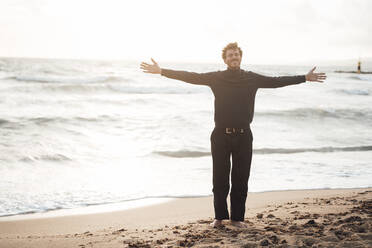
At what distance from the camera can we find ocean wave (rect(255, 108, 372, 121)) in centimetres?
1802

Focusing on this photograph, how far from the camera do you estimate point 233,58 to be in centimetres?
414

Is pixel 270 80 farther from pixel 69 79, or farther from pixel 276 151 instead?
pixel 69 79

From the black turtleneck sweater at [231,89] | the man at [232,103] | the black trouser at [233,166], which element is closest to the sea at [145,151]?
the black trouser at [233,166]

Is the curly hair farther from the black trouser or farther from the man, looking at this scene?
the black trouser

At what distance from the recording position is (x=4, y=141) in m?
10.9

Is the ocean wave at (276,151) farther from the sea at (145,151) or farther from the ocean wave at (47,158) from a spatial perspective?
the ocean wave at (47,158)

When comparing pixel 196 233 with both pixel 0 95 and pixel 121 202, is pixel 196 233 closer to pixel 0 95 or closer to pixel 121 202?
pixel 121 202

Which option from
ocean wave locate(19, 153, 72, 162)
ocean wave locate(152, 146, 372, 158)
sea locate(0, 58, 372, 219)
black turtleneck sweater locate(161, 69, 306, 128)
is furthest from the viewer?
ocean wave locate(152, 146, 372, 158)

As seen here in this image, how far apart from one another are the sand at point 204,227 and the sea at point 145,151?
736 millimetres

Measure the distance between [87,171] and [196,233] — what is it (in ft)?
16.2

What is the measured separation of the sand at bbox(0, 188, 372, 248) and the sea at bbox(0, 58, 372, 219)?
0.74 m

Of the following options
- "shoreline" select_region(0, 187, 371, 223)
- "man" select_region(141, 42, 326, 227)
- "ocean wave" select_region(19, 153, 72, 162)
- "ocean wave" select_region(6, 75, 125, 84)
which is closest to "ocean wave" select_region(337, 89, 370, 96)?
"ocean wave" select_region(6, 75, 125, 84)

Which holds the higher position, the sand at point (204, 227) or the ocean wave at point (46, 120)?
the ocean wave at point (46, 120)

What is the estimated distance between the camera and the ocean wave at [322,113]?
1802 centimetres
